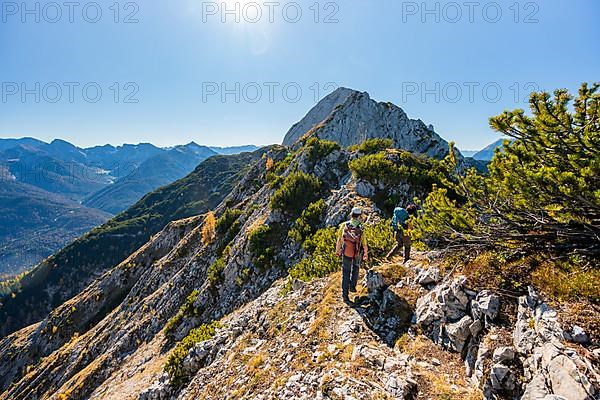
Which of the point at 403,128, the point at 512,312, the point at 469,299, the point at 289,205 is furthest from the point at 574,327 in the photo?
the point at 403,128

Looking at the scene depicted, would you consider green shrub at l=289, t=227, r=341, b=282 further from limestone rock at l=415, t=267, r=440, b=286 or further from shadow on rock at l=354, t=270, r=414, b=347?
limestone rock at l=415, t=267, r=440, b=286

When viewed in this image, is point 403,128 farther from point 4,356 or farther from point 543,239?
point 4,356

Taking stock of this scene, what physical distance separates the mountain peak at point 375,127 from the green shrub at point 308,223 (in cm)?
6157

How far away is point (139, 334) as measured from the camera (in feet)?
128

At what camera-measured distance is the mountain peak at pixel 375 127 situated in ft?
295

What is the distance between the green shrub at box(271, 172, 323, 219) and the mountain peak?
55087 mm

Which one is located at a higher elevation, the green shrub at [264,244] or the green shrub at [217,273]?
the green shrub at [264,244]

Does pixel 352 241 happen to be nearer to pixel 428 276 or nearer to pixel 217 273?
pixel 428 276

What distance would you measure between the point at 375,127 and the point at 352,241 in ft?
311

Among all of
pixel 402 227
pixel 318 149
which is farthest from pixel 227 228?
pixel 402 227

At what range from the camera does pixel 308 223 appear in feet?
98.4

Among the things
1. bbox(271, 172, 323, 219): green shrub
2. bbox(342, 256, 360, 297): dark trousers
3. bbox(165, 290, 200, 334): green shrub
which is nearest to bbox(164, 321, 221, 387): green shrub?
bbox(342, 256, 360, 297): dark trousers

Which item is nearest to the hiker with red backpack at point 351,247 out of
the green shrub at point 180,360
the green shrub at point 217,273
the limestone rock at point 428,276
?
the limestone rock at point 428,276

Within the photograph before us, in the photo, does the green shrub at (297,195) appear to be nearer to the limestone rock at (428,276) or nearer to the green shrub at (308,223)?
the green shrub at (308,223)
